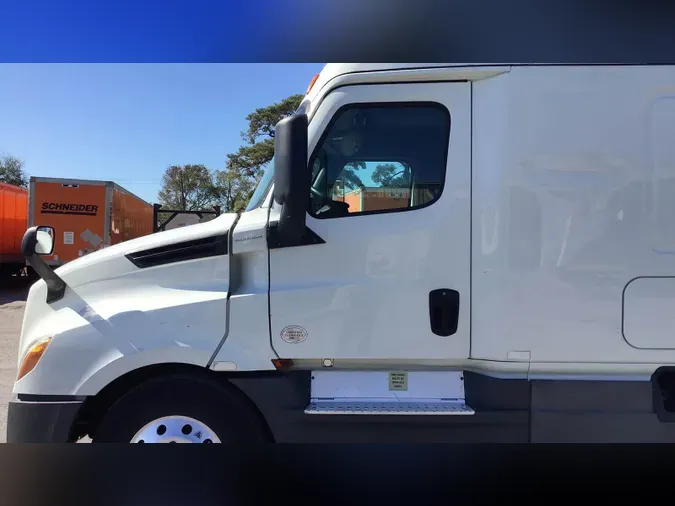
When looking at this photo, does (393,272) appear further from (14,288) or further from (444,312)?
(14,288)

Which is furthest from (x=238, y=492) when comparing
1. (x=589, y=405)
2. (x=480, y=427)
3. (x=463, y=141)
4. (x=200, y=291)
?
(x=463, y=141)

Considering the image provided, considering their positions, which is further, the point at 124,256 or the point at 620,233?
the point at 124,256

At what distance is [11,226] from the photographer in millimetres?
13742

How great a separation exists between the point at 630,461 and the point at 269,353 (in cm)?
234

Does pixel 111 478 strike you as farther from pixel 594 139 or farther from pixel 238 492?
pixel 594 139

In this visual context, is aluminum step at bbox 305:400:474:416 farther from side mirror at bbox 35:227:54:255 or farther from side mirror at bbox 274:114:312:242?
side mirror at bbox 35:227:54:255

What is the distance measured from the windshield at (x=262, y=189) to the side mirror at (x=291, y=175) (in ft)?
1.35

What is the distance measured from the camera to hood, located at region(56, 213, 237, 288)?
267cm

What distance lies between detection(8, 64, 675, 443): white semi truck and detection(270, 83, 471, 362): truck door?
0.01 meters

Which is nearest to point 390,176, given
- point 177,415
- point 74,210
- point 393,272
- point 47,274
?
point 393,272

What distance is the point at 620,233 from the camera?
247 cm

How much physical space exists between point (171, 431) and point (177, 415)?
90 millimetres

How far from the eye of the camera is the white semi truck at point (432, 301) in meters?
2.48

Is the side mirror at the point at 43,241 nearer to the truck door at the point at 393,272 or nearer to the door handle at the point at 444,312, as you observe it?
the truck door at the point at 393,272
